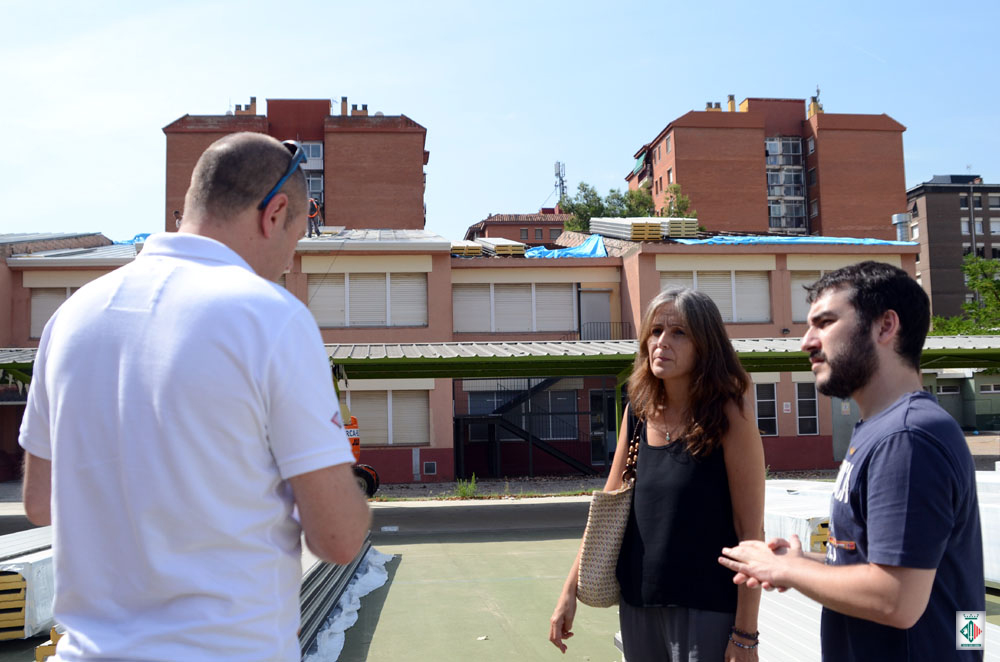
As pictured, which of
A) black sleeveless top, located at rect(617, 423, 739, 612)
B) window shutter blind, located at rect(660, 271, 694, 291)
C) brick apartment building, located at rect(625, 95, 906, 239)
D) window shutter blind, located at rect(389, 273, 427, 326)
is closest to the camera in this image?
black sleeveless top, located at rect(617, 423, 739, 612)

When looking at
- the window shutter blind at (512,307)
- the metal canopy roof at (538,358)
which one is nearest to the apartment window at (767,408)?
the window shutter blind at (512,307)

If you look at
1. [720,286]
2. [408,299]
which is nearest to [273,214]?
[408,299]

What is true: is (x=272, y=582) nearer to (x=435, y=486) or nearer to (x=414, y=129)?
(x=435, y=486)

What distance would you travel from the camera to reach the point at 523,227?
7900 cm

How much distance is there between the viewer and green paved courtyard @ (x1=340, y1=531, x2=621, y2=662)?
5781mm

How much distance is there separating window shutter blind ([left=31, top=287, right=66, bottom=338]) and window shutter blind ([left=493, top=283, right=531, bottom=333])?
13.3m

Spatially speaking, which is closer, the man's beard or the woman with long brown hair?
the man's beard

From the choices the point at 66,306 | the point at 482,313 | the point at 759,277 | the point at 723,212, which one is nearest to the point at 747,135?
the point at 723,212

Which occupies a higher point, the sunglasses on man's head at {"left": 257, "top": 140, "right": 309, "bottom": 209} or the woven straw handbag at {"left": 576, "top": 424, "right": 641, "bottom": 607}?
the sunglasses on man's head at {"left": 257, "top": 140, "right": 309, "bottom": 209}

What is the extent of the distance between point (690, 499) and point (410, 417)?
890 inches

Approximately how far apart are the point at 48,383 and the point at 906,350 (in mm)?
1930

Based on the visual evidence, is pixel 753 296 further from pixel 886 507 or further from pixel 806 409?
pixel 886 507

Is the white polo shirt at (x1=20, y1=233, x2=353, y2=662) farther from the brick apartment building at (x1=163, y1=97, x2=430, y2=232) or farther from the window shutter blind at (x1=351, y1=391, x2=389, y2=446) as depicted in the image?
the brick apartment building at (x1=163, y1=97, x2=430, y2=232)
